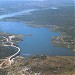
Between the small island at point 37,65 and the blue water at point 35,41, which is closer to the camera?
the small island at point 37,65

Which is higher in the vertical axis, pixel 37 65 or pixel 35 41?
pixel 37 65

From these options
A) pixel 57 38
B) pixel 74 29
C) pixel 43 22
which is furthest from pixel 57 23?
pixel 57 38

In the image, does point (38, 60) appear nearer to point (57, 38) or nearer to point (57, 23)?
point (57, 38)

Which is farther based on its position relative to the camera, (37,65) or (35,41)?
(35,41)

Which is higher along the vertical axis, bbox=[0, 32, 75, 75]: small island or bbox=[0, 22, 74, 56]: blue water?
bbox=[0, 32, 75, 75]: small island

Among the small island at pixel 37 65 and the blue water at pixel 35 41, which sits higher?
the small island at pixel 37 65

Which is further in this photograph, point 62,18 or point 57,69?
point 62,18

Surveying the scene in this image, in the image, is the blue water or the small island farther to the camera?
the blue water

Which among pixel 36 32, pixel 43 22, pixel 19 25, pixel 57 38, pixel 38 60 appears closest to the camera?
pixel 38 60
